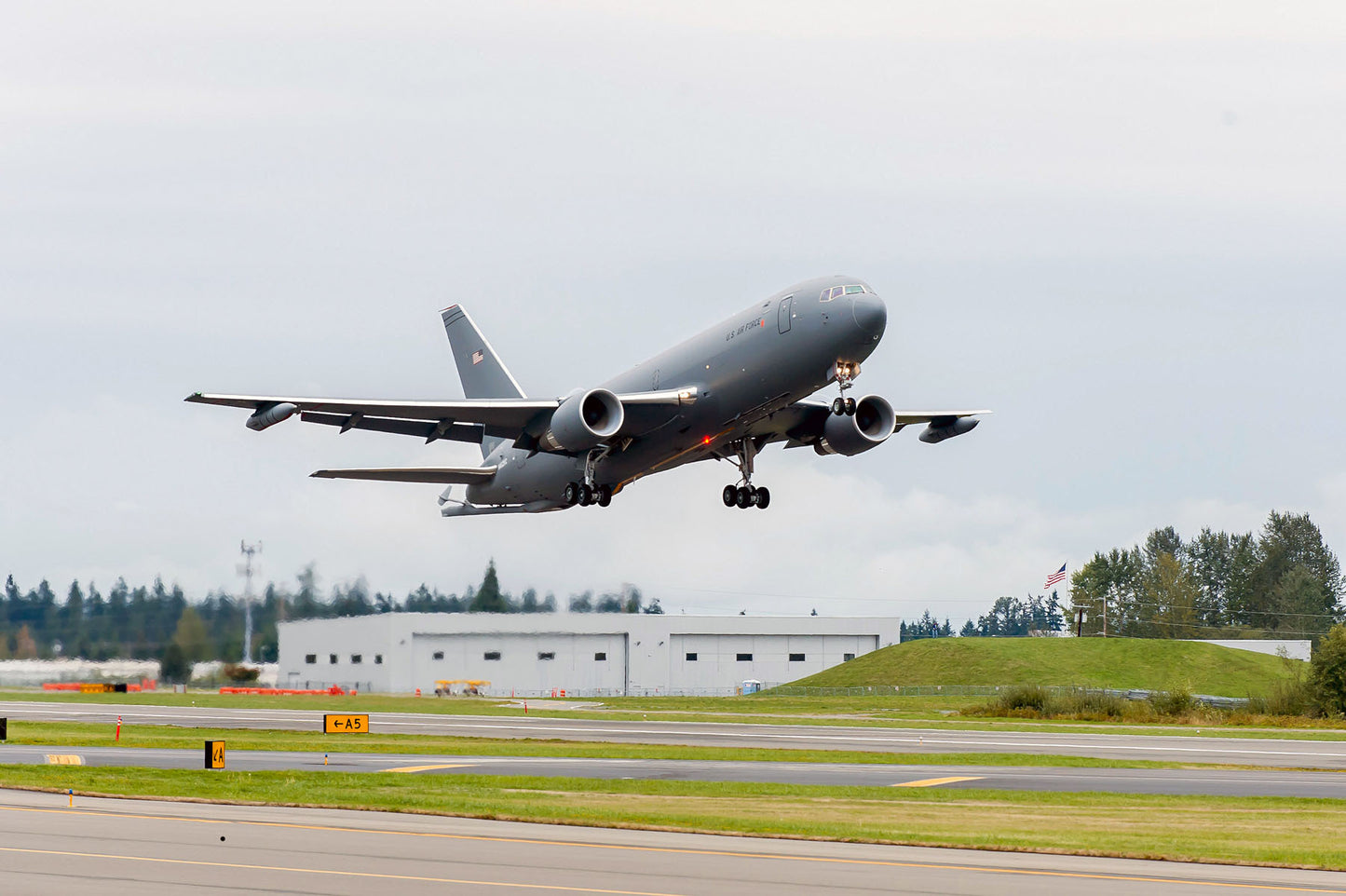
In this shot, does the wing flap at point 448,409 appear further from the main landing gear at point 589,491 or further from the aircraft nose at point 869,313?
the aircraft nose at point 869,313

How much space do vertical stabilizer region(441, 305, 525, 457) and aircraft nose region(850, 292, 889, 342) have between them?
66.7ft

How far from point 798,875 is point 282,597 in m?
45.3

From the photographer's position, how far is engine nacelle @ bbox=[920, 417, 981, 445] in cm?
4562

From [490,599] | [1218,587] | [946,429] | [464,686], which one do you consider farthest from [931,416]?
[1218,587]

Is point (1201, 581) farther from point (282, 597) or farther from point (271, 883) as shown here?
point (271, 883)

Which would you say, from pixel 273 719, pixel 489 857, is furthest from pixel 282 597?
pixel 489 857

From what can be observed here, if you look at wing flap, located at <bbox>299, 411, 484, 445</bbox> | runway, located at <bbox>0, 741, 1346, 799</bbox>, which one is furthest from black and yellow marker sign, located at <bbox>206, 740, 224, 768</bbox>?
wing flap, located at <bbox>299, 411, 484, 445</bbox>

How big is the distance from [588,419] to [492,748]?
10.1m

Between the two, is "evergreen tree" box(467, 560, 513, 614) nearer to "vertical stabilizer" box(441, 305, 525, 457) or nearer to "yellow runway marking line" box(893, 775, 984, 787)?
"vertical stabilizer" box(441, 305, 525, 457)

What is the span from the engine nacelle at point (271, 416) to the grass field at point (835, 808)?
9.97 m

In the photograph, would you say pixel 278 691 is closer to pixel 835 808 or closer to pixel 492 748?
pixel 492 748

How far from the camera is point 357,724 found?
1820 inches

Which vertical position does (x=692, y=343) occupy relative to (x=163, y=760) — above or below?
above

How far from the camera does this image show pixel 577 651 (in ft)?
300
